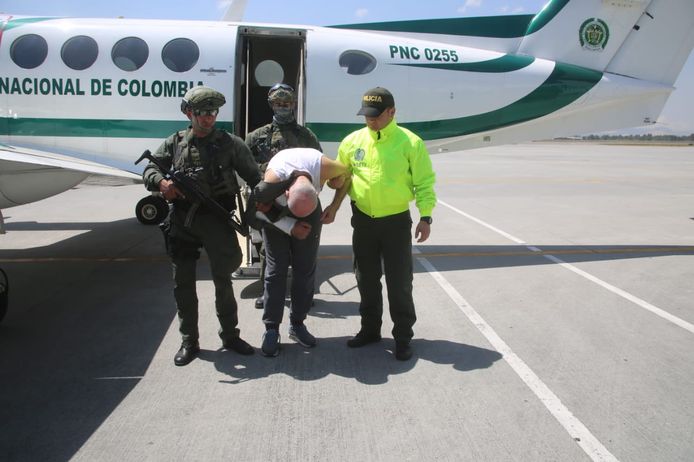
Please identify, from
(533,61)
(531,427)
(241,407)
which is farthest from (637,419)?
(533,61)

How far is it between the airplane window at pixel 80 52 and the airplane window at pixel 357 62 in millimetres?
3200

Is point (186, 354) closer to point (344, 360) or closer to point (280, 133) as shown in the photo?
point (344, 360)

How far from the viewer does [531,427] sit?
3131 mm

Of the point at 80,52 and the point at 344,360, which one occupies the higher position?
the point at 80,52

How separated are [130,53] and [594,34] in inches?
268

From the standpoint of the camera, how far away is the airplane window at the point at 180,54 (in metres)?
6.86

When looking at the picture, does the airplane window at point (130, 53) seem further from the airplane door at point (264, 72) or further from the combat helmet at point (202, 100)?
the combat helmet at point (202, 100)

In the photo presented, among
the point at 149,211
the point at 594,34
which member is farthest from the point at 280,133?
the point at 594,34

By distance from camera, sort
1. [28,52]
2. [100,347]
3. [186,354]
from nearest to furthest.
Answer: [186,354] → [100,347] → [28,52]

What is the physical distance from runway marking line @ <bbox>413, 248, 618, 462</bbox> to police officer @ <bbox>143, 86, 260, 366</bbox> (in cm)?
219

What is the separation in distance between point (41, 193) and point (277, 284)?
10.5 feet

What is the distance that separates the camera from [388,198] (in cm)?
398

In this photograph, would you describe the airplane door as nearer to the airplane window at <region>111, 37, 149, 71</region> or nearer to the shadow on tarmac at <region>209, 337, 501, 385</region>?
the airplane window at <region>111, 37, 149, 71</region>

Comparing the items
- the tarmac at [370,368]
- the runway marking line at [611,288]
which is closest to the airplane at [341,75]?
the tarmac at [370,368]
